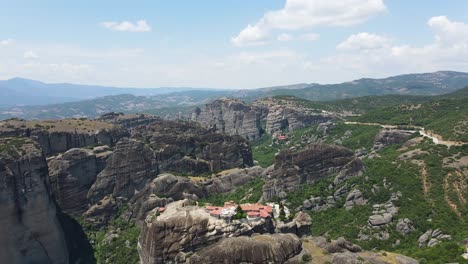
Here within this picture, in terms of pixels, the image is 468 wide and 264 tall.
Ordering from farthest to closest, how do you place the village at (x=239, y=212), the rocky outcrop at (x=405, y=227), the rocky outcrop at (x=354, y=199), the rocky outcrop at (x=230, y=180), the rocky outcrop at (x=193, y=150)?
the rocky outcrop at (x=193, y=150) < the rocky outcrop at (x=230, y=180) < the rocky outcrop at (x=354, y=199) < the rocky outcrop at (x=405, y=227) < the village at (x=239, y=212)

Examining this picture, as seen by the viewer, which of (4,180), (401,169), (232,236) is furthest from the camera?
(401,169)

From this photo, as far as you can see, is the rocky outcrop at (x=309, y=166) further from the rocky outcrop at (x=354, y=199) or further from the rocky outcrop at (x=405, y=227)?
the rocky outcrop at (x=405, y=227)

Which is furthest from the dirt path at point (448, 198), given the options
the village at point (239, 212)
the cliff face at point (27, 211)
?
the cliff face at point (27, 211)

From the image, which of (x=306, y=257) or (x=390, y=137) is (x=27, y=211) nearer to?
(x=306, y=257)

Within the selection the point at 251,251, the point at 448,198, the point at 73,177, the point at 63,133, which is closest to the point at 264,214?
the point at 251,251

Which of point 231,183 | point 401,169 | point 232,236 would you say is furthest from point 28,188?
point 401,169

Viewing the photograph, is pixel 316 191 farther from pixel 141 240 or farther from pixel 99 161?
pixel 99 161
